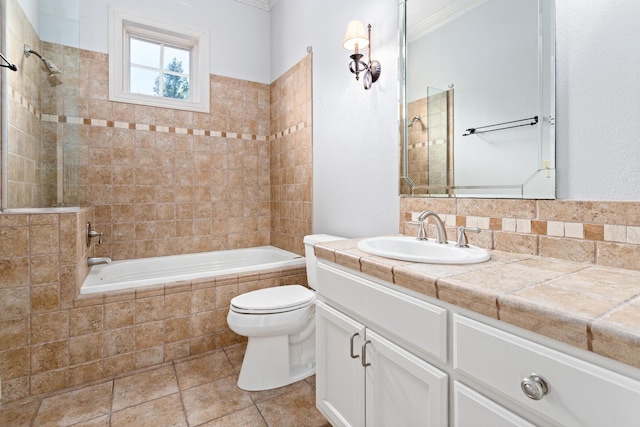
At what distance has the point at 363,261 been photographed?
1.11m

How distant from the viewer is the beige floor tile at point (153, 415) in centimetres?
148

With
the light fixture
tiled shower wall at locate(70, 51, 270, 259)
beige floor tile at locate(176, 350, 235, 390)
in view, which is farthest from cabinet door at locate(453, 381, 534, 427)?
tiled shower wall at locate(70, 51, 270, 259)

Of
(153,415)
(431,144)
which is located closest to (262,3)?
(431,144)

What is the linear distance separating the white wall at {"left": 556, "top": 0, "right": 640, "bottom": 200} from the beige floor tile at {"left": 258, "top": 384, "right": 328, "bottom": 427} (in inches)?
56.0

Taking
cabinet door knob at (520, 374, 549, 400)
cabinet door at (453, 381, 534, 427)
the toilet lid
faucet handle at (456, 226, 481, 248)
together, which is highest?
faucet handle at (456, 226, 481, 248)

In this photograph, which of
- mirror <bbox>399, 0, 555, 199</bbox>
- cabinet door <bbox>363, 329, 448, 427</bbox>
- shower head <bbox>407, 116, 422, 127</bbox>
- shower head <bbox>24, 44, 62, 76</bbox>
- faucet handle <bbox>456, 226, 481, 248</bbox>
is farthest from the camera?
shower head <bbox>24, 44, 62, 76</bbox>

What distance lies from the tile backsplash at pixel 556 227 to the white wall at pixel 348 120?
50 centimetres

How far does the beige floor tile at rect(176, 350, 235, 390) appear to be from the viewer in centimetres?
183

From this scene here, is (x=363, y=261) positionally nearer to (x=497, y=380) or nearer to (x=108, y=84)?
(x=497, y=380)

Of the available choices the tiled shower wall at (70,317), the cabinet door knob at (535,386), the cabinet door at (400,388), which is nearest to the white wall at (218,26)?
the tiled shower wall at (70,317)

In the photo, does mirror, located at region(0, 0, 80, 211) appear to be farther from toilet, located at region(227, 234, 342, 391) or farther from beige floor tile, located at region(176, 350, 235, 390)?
toilet, located at region(227, 234, 342, 391)

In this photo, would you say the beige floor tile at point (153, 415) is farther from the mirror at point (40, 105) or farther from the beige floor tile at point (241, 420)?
the mirror at point (40, 105)

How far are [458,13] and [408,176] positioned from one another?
2.54 ft

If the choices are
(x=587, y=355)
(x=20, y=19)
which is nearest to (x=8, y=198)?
(x=20, y=19)
